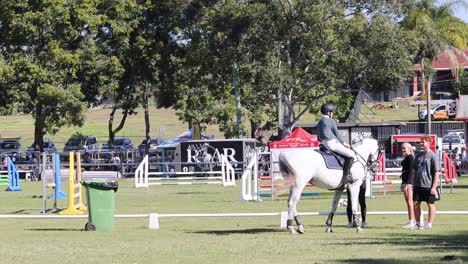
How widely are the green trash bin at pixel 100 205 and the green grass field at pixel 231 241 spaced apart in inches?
11.2

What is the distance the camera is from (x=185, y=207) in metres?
27.9

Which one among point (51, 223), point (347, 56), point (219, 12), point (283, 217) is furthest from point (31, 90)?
point (283, 217)

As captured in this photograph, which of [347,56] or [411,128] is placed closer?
[347,56]

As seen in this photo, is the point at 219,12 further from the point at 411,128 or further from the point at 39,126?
the point at 411,128

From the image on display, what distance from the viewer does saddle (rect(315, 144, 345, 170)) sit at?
1806 cm

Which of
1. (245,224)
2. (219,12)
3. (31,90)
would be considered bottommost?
(245,224)

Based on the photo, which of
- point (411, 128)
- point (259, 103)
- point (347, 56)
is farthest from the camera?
point (411, 128)

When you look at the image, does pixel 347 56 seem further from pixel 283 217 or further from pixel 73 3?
pixel 283 217

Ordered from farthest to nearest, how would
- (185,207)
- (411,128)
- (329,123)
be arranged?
(411,128), (185,207), (329,123)

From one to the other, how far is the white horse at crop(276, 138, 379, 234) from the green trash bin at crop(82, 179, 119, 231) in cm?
338

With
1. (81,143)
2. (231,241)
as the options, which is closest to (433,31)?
(81,143)

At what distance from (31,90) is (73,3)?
5544 mm

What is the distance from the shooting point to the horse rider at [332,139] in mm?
17797

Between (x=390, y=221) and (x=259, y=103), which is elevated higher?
(x=259, y=103)
